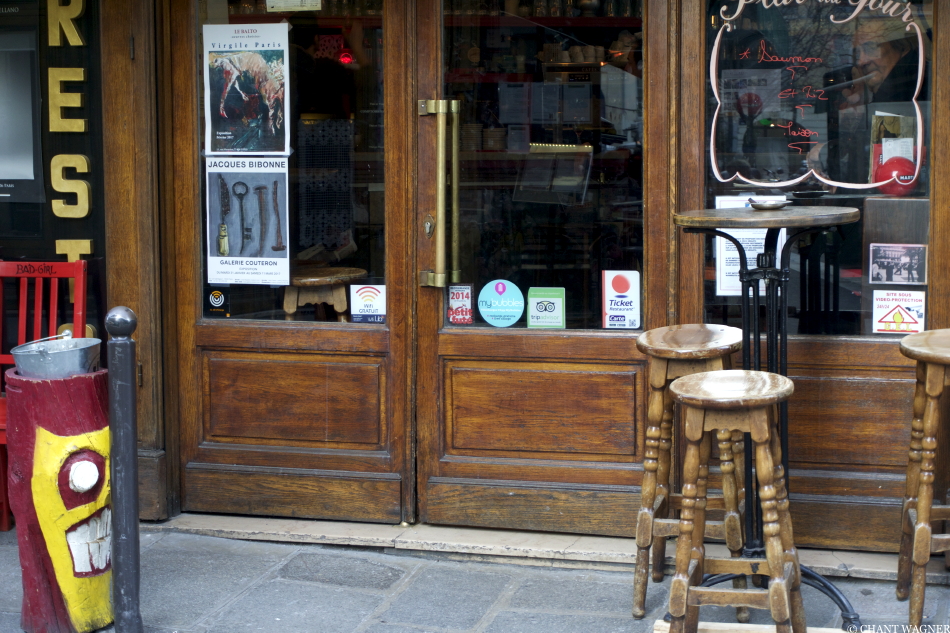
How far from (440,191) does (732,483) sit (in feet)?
5.49

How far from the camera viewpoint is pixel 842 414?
3.92 metres

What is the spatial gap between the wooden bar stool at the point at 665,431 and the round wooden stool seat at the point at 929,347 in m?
0.53

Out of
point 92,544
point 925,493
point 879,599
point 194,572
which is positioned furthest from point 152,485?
point 925,493

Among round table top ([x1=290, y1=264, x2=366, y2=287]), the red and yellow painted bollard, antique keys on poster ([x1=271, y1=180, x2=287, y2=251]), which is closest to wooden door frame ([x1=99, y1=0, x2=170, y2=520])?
antique keys on poster ([x1=271, y1=180, x2=287, y2=251])

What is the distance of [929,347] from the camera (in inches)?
127

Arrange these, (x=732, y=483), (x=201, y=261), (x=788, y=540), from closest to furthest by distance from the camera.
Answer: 1. (x=788, y=540)
2. (x=732, y=483)
3. (x=201, y=261)

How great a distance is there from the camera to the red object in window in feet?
12.6

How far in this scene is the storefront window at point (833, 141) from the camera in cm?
383

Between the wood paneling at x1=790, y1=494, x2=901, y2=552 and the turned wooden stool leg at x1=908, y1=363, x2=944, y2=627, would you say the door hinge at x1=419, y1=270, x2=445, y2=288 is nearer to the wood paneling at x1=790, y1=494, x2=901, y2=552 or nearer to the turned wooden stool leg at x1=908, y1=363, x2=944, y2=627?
the wood paneling at x1=790, y1=494, x2=901, y2=552

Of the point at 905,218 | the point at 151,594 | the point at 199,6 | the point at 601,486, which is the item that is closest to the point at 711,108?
the point at 905,218

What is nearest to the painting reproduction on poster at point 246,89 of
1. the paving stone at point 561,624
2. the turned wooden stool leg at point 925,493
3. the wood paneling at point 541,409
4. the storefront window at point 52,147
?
the storefront window at point 52,147

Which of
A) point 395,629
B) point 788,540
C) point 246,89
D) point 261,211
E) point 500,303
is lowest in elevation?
point 395,629

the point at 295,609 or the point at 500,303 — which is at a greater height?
the point at 500,303

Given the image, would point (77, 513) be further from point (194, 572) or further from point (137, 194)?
point (137, 194)
